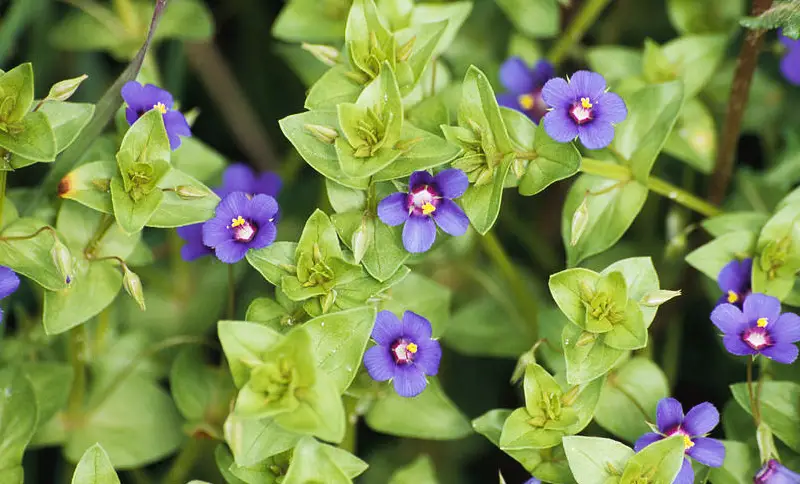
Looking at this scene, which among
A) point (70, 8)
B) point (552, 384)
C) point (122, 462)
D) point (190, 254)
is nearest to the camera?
point (552, 384)

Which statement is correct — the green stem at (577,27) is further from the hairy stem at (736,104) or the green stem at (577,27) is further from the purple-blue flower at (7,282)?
the purple-blue flower at (7,282)

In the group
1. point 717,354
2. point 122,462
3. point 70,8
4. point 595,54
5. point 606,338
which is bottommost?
point 122,462

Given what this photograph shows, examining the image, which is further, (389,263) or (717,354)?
(717,354)

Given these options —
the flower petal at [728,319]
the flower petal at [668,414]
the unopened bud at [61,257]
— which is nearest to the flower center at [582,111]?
the flower petal at [728,319]

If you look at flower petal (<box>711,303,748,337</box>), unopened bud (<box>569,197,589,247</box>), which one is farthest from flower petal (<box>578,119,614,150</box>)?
flower petal (<box>711,303,748,337</box>)

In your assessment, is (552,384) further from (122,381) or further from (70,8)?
(70,8)

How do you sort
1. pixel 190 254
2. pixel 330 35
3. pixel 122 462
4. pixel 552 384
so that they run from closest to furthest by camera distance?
pixel 552 384, pixel 190 254, pixel 122 462, pixel 330 35

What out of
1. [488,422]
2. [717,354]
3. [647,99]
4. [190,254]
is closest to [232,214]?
[190,254]

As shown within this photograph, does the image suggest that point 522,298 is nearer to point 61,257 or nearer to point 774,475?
point 774,475

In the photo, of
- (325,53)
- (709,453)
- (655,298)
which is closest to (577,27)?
(325,53)
